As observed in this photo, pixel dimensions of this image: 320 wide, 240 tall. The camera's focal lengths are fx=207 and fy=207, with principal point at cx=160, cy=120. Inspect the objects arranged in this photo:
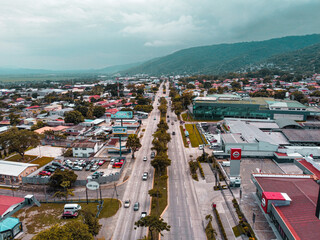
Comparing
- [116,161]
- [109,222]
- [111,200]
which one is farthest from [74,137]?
[109,222]

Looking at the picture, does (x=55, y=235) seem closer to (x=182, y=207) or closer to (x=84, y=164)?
(x=182, y=207)

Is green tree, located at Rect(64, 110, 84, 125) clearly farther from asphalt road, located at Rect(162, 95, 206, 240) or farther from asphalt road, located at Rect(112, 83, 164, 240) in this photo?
asphalt road, located at Rect(162, 95, 206, 240)

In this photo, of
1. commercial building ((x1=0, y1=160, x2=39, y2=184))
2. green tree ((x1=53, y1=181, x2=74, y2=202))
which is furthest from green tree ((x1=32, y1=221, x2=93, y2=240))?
commercial building ((x1=0, y1=160, x2=39, y2=184))

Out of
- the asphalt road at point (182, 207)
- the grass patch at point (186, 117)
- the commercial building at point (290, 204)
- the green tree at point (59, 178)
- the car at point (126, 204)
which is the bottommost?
the asphalt road at point (182, 207)

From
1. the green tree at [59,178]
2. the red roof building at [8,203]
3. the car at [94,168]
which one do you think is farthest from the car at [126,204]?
the red roof building at [8,203]

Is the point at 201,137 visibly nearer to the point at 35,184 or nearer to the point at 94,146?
the point at 94,146

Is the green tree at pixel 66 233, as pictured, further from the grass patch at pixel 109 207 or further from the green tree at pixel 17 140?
the green tree at pixel 17 140

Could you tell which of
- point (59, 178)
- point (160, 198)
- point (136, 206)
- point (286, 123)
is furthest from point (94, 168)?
point (286, 123)
